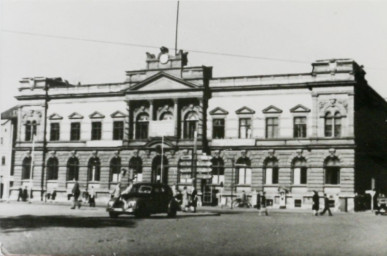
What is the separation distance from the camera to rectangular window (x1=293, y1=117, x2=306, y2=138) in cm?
4722

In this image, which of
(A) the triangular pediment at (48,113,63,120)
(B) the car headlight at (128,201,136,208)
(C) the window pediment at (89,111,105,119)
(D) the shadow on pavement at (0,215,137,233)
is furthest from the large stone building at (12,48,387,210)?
(D) the shadow on pavement at (0,215,137,233)

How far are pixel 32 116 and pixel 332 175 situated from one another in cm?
2829

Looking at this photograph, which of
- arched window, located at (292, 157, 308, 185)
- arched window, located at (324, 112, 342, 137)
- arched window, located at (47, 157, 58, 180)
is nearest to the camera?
arched window, located at (324, 112, 342, 137)

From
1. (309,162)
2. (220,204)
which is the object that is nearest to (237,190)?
(220,204)

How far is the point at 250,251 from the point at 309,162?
102 feet

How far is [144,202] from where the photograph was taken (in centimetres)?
2719

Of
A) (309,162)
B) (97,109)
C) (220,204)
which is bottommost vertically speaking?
(220,204)

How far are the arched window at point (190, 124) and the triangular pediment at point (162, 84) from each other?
247 centimetres

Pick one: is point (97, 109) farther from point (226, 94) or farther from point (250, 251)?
point (250, 251)

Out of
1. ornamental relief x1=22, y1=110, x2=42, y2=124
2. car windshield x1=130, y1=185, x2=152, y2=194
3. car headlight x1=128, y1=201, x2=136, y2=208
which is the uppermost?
ornamental relief x1=22, y1=110, x2=42, y2=124

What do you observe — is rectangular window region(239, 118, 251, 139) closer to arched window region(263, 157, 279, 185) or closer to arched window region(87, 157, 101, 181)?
arched window region(263, 157, 279, 185)

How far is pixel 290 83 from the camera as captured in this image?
155 ft

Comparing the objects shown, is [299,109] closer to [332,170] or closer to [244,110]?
[244,110]

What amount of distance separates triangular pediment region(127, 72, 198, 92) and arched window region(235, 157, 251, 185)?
7514 mm
